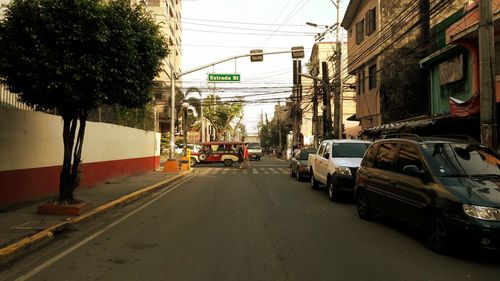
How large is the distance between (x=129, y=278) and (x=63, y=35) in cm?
605

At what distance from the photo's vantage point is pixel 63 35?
10.2m

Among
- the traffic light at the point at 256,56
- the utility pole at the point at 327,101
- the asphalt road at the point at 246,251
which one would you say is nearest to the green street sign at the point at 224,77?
the traffic light at the point at 256,56

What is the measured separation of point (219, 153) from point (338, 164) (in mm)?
26624

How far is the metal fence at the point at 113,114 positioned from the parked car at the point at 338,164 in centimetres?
575

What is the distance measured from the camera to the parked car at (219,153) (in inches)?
1581

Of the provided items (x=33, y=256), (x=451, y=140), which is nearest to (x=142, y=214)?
(x=33, y=256)

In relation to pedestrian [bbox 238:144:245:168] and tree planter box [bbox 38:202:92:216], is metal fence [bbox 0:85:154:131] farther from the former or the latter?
pedestrian [bbox 238:144:245:168]

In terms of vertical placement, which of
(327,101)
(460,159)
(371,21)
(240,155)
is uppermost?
(371,21)

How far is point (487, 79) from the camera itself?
11109 mm

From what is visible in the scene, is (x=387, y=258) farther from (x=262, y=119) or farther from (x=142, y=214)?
(x=262, y=119)

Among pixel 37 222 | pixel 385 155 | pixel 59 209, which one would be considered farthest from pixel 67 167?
pixel 385 155

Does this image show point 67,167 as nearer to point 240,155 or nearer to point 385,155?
point 385,155

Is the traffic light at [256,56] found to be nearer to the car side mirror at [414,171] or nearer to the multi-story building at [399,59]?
the multi-story building at [399,59]

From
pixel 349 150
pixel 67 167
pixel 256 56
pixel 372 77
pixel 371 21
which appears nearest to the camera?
pixel 67 167
